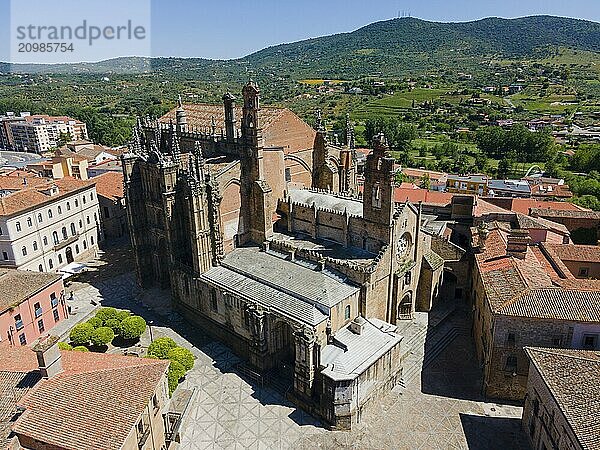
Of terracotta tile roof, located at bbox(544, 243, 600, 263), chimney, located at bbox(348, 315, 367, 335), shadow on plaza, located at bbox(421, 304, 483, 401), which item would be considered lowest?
shadow on plaza, located at bbox(421, 304, 483, 401)

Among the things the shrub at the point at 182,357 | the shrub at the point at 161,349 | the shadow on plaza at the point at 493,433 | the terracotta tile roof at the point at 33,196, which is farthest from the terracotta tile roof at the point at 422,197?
the terracotta tile roof at the point at 33,196

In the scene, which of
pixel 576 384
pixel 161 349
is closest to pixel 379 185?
pixel 576 384

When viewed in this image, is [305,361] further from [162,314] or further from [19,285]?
[19,285]

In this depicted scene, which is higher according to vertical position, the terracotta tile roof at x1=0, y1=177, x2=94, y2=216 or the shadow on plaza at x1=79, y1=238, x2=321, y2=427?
the terracotta tile roof at x1=0, y1=177, x2=94, y2=216

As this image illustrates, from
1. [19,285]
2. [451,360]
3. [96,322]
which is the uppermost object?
[19,285]

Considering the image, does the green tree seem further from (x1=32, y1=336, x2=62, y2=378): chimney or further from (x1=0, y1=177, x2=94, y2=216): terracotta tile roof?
(x1=32, y1=336, x2=62, y2=378): chimney

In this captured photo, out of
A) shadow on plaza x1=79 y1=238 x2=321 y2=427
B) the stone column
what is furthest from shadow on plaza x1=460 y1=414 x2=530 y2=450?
the stone column
